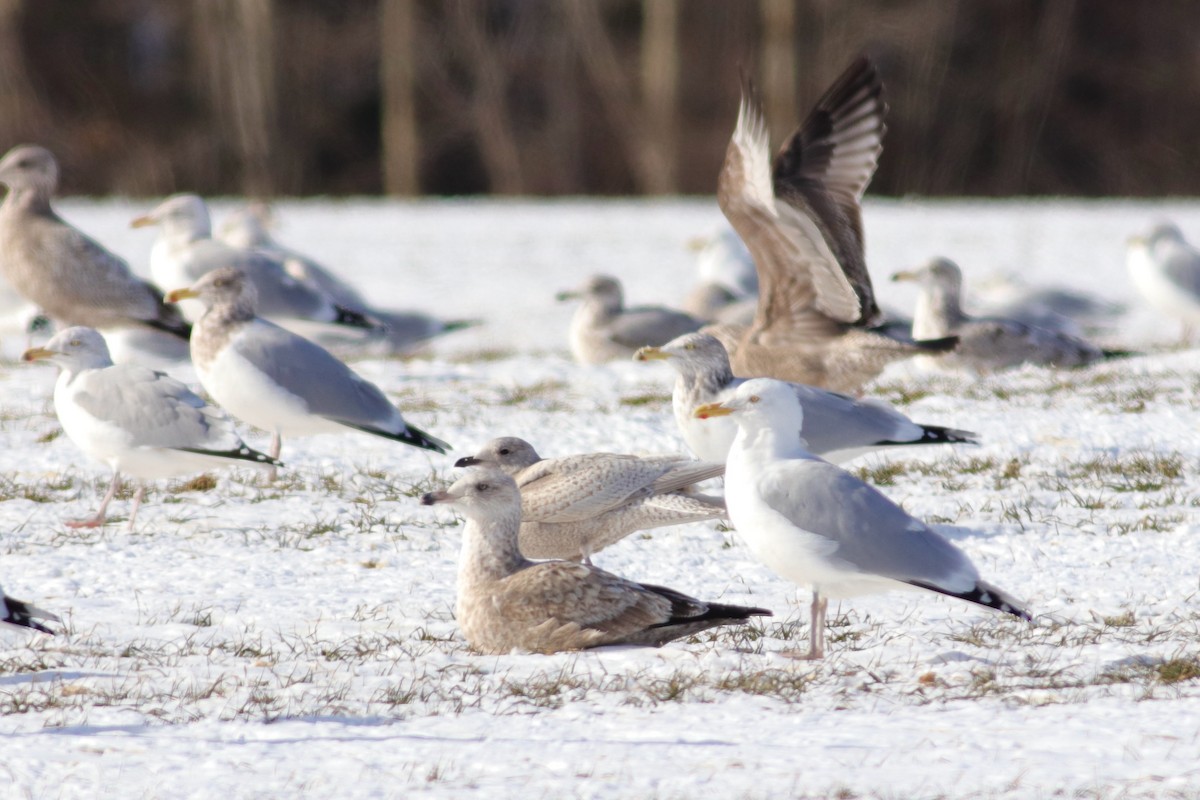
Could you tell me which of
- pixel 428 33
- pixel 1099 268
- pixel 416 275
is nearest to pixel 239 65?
pixel 428 33

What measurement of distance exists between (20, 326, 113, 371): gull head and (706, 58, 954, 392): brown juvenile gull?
10.3 feet

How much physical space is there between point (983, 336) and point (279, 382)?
6055 mm

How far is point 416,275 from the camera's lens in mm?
20406

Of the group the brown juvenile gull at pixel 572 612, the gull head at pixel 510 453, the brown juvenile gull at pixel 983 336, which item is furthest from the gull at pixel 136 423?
the brown juvenile gull at pixel 983 336

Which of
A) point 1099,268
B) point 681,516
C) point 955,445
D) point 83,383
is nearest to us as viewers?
point 681,516

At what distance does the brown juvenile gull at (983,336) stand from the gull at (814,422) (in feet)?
15.5

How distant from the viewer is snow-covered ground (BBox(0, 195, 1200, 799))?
3969 mm

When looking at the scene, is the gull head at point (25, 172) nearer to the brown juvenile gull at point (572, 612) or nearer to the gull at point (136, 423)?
the gull at point (136, 423)

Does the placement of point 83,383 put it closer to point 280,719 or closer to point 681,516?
point 681,516

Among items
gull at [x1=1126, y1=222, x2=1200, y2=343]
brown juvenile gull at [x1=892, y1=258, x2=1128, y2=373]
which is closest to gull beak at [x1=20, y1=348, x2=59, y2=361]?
brown juvenile gull at [x1=892, y1=258, x2=1128, y2=373]

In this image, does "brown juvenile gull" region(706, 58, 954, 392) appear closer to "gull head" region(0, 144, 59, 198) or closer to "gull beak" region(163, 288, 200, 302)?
"gull beak" region(163, 288, 200, 302)

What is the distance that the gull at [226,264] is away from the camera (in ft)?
38.2

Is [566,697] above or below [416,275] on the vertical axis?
above

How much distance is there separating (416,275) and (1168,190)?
17.6m
